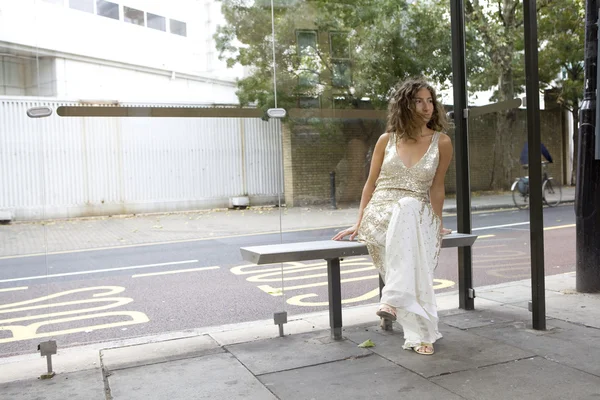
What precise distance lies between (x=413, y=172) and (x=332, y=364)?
1.42 metres

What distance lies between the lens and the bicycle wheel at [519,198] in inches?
180

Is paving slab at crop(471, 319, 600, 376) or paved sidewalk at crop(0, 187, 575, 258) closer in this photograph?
paving slab at crop(471, 319, 600, 376)

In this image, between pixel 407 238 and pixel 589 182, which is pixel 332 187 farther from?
pixel 589 182

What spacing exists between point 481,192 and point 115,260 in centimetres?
320

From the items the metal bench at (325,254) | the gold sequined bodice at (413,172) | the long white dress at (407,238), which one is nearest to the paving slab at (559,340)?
the long white dress at (407,238)

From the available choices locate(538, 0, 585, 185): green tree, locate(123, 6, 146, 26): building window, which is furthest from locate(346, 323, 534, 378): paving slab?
locate(123, 6, 146, 26): building window

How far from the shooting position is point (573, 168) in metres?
5.79

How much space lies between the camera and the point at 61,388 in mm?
3516

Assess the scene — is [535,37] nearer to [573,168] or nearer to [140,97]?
[573,168]

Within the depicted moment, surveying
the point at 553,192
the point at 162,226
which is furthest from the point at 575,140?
the point at 162,226

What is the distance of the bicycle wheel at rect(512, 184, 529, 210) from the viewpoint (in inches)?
180

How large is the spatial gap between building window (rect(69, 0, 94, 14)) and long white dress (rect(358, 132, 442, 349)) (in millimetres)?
2388

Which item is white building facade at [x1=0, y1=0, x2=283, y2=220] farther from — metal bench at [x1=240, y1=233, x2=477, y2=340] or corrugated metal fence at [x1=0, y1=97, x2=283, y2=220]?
metal bench at [x1=240, y1=233, x2=477, y2=340]

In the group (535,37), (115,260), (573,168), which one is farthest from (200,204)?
(573,168)
